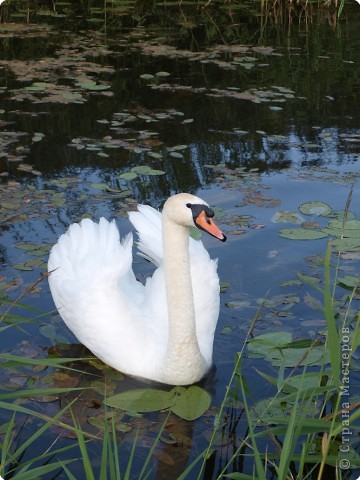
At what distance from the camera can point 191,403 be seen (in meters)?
4.58

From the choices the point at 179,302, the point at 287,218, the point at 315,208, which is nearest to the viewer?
the point at 179,302

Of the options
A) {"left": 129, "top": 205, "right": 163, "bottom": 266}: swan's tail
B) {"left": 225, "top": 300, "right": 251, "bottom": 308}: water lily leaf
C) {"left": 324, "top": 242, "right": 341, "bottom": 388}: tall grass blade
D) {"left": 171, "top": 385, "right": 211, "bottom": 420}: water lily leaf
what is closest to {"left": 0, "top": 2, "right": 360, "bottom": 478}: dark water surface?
{"left": 225, "top": 300, "right": 251, "bottom": 308}: water lily leaf

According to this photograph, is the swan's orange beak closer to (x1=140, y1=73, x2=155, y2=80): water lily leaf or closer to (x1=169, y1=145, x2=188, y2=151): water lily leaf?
(x1=169, y1=145, x2=188, y2=151): water lily leaf

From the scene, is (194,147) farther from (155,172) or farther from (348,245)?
(348,245)

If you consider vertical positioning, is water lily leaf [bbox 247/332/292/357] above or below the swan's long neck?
below

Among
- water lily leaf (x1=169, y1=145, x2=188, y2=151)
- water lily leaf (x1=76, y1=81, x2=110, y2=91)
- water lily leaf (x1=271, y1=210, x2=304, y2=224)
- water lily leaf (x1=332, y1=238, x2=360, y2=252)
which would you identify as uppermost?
water lily leaf (x1=76, y1=81, x2=110, y2=91)

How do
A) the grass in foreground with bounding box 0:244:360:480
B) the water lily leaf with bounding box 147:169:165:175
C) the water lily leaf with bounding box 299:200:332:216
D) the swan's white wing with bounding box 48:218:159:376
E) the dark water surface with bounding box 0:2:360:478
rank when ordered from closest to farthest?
the grass in foreground with bounding box 0:244:360:480 < the swan's white wing with bounding box 48:218:159:376 < the dark water surface with bounding box 0:2:360:478 < the water lily leaf with bounding box 299:200:332:216 < the water lily leaf with bounding box 147:169:165:175

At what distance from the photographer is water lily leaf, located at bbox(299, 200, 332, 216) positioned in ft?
22.6

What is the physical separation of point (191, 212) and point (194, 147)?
4.18 m

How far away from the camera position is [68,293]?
512 cm

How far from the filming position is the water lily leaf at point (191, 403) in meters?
4.48

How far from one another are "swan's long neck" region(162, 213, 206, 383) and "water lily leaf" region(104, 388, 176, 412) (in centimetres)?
22

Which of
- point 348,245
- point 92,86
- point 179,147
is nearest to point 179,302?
point 348,245

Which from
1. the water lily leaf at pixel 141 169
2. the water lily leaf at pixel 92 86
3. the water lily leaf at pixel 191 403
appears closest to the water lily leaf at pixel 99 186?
the water lily leaf at pixel 141 169
